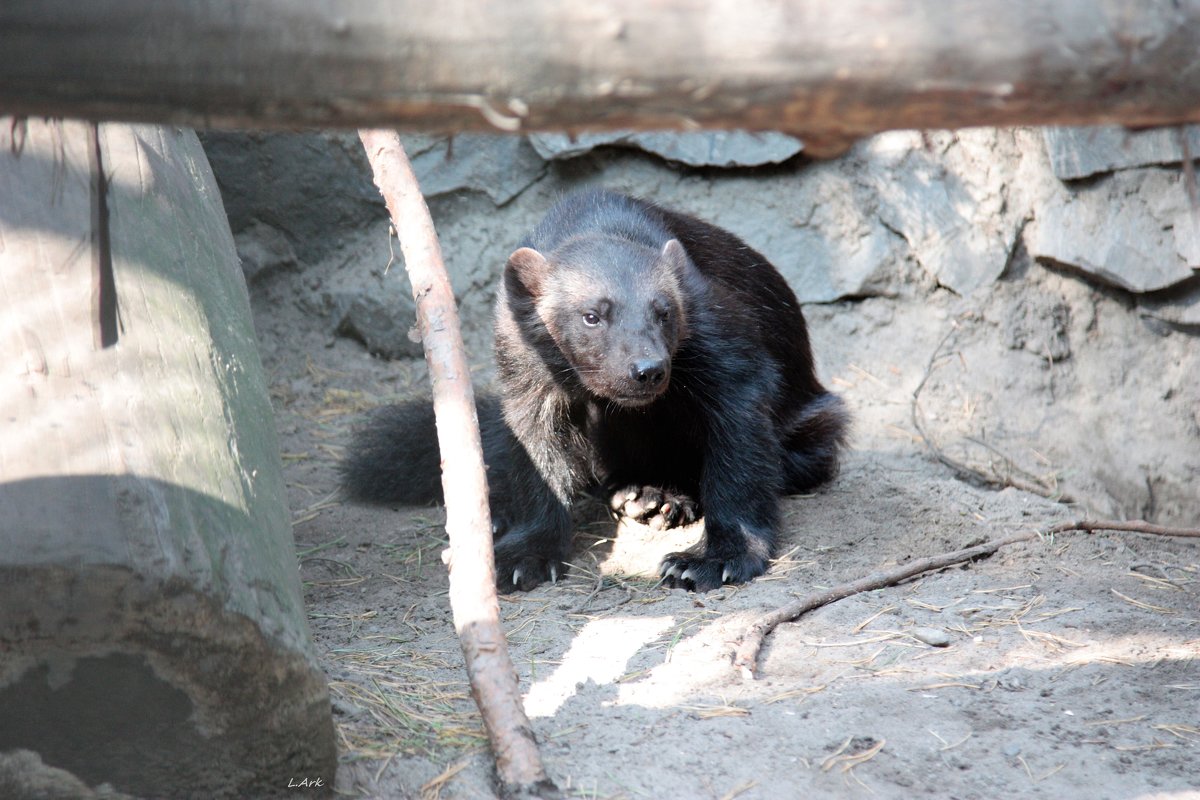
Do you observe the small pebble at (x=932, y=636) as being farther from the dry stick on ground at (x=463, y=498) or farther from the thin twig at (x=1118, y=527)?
the dry stick on ground at (x=463, y=498)

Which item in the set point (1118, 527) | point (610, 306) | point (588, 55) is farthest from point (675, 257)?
point (588, 55)

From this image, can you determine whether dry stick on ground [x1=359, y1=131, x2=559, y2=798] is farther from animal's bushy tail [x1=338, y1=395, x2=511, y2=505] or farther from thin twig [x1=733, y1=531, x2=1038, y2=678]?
animal's bushy tail [x1=338, y1=395, x2=511, y2=505]

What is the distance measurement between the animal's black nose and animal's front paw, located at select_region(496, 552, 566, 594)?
101cm

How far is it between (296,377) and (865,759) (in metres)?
5.43

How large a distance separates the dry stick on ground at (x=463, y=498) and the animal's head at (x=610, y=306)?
92 cm

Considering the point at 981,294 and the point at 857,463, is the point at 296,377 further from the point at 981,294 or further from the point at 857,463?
the point at 981,294

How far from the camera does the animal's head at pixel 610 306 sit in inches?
177

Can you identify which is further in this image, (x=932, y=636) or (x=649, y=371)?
(x=649, y=371)

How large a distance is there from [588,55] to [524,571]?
3.43 meters

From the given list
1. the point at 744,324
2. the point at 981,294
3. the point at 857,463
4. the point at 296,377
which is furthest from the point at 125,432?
the point at 981,294

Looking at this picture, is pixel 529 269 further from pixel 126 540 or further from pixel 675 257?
pixel 126 540

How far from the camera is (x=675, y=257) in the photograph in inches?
195

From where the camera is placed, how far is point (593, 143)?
7.48 metres

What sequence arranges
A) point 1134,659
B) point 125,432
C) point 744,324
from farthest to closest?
point 744,324, point 1134,659, point 125,432
